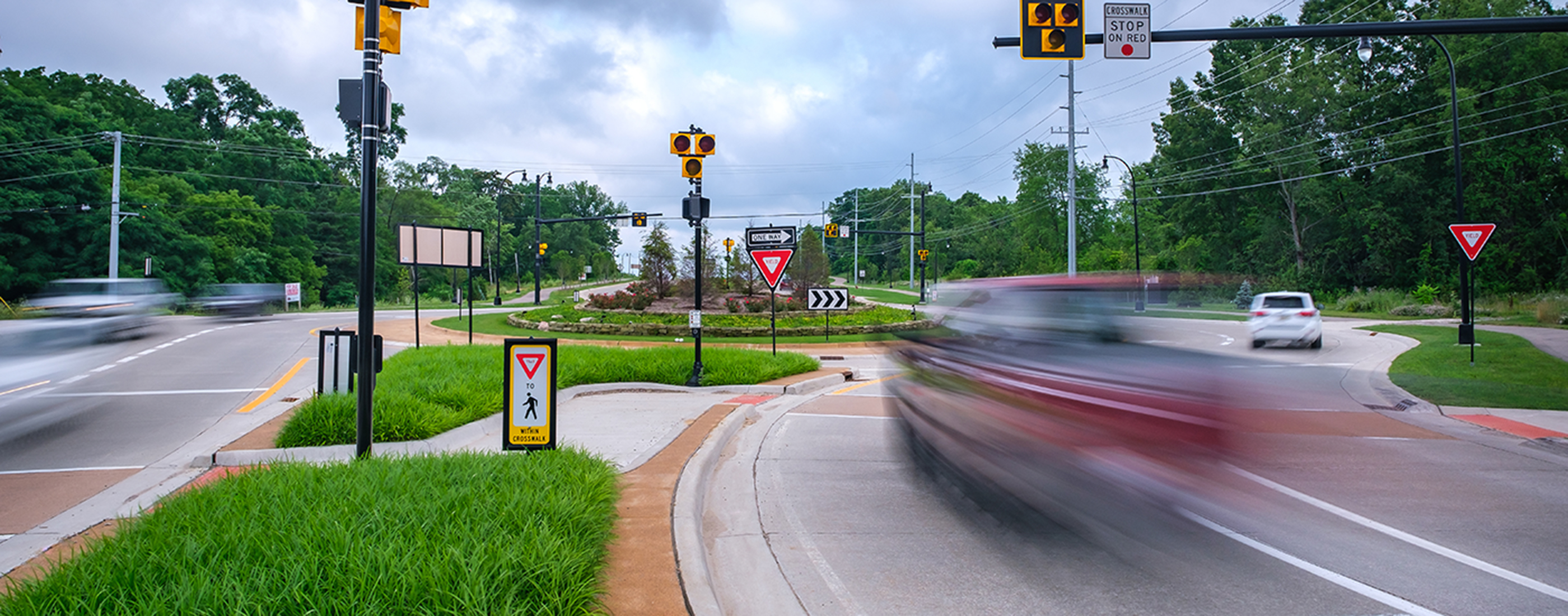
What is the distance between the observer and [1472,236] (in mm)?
16125

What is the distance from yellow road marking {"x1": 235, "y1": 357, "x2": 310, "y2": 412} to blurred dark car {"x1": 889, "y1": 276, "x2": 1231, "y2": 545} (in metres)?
9.26

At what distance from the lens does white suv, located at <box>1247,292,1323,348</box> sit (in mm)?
21031

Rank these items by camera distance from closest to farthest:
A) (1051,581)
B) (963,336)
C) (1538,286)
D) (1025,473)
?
(1051,581), (1025,473), (963,336), (1538,286)

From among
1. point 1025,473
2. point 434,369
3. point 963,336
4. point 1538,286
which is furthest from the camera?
point 1538,286

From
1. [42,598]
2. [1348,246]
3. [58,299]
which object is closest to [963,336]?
[42,598]

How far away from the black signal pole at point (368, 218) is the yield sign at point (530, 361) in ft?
3.79

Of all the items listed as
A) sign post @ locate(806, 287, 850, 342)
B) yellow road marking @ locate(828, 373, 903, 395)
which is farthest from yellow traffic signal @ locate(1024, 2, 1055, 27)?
sign post @ locate(806, 287, 850, 342)

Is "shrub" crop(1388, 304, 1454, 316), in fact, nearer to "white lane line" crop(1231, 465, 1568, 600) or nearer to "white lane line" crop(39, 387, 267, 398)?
"white lane line" crop(1231, 465, 1568, 600)

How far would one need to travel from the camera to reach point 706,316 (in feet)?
92.1

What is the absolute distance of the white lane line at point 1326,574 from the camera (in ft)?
13.9

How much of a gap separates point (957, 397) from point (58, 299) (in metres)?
14.5

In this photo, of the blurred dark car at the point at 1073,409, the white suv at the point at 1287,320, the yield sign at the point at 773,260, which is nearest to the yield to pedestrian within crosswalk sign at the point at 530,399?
the blurred dark car at the point at 1073,409

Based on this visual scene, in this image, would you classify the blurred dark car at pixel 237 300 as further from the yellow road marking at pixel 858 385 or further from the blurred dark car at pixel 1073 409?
the blurred dark car at pixel 1073 409

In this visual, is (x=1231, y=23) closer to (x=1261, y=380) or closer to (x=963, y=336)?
(x=1261, y=380)
